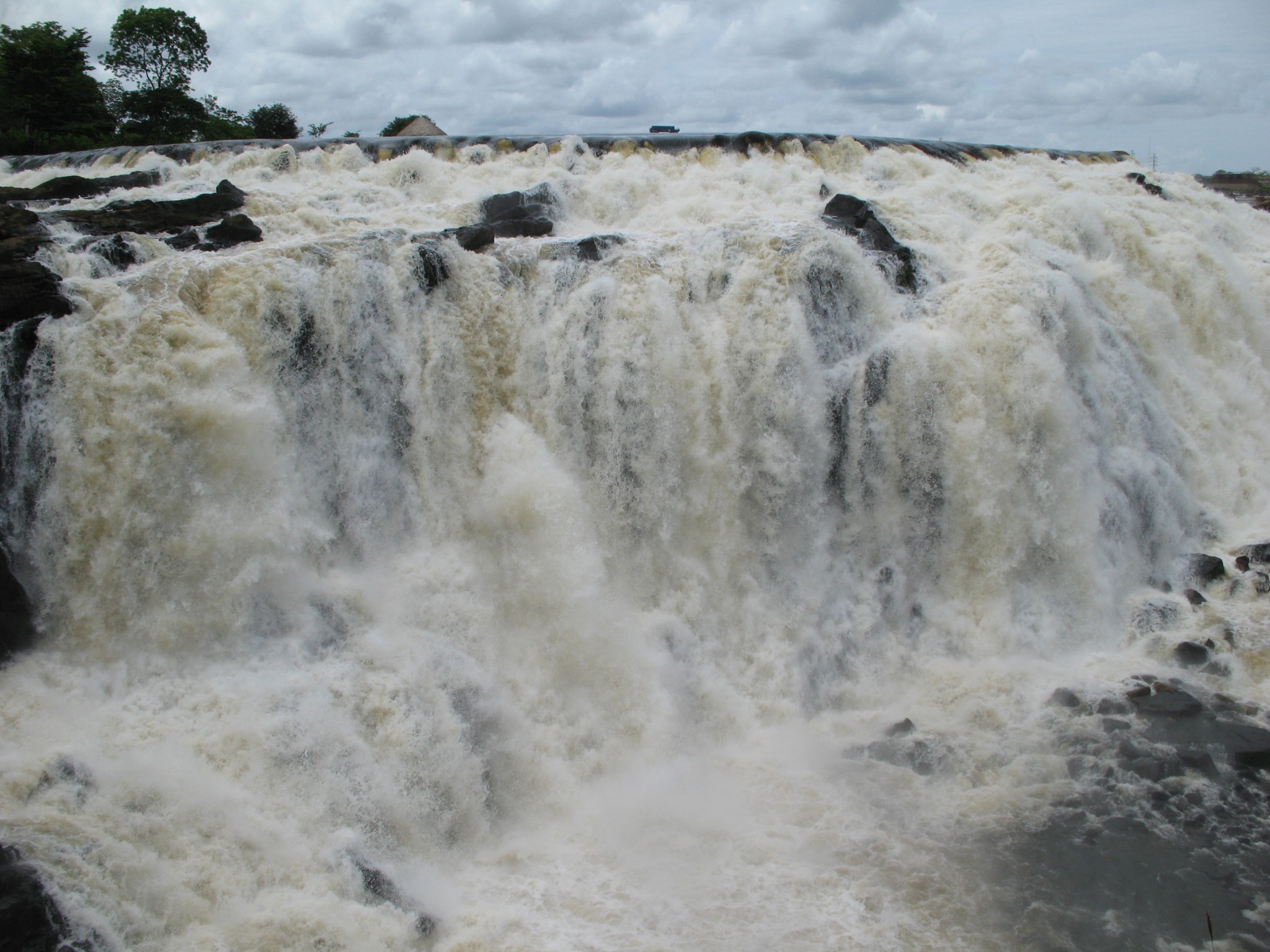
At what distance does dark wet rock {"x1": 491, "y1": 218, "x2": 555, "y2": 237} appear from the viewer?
1118 centimetres

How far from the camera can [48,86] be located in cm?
3066

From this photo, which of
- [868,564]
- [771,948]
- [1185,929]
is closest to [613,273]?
[868,564]

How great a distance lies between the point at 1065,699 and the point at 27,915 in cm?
847

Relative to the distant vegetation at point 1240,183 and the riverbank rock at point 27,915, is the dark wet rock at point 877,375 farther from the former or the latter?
the distant vegetation at point 1240,183

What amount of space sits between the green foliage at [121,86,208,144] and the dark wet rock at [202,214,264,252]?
93.2 feet

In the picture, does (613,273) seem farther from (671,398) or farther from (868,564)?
(868,564)

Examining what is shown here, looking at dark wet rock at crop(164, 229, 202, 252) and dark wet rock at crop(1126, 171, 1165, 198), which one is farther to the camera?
dark wet rock at crop(1126, 171, 1165, 198)

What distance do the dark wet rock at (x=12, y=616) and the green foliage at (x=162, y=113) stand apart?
3222cm

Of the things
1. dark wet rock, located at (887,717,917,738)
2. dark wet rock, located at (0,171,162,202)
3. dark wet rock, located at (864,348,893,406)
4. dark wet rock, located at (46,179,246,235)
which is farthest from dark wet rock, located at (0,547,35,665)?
dark wet rock, located at (864,348,893,406)

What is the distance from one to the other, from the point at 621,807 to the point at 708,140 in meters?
12.3

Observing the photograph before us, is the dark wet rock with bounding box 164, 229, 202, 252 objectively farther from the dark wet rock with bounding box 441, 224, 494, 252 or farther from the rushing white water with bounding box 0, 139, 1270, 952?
the dark wet rock with bounding box 441, 224, 494, 252

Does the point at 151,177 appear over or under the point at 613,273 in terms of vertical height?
over

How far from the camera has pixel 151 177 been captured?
13.9 m

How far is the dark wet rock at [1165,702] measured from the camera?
338 inches
